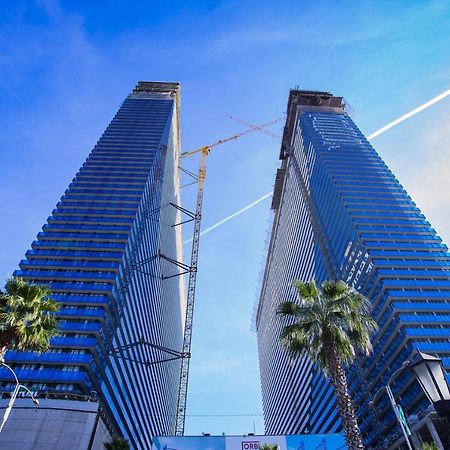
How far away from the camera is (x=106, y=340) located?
8638 centimetres

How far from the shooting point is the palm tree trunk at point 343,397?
21594 millimetres

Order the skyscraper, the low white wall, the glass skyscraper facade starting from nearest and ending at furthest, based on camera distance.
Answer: the low white wall → the skyscraper → the glass skyscraper facade

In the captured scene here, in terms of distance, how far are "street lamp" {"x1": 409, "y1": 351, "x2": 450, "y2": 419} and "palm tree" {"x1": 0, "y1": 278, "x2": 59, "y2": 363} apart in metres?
25.3

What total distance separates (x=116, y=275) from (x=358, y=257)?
6199 cm

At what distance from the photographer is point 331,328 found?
82.4ft

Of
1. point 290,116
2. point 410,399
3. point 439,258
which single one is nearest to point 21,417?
point 410,399

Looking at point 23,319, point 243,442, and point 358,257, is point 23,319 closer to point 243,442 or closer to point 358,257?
point 243,442

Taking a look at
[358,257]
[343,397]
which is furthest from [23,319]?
[358,257]

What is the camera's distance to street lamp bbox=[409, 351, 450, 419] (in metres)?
8.85

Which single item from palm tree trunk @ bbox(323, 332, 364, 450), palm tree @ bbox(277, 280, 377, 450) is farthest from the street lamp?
palm tree @ bbox(277, 280, 377, 450)

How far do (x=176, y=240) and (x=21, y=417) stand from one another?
142m

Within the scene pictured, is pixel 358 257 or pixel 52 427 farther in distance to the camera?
pixel 358 257

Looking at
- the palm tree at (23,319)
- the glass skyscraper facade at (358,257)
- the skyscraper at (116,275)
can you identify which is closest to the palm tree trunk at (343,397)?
the palm tree at (23,319)

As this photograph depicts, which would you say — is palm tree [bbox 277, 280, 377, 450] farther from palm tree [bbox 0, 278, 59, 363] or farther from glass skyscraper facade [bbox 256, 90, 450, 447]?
glass skyscraper facade [bbox 256, 90, 450, 447]
